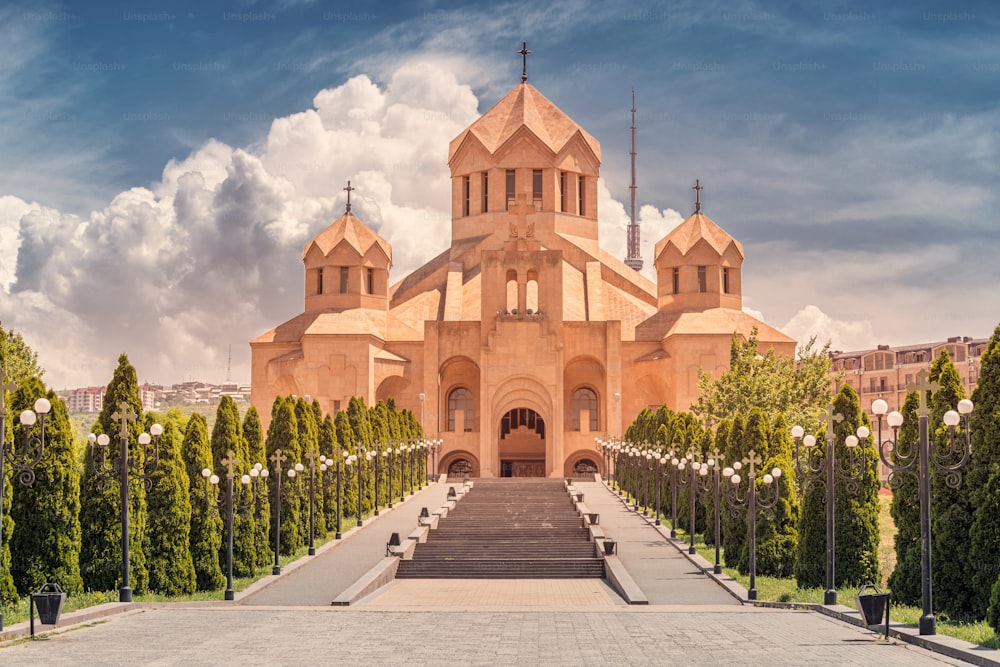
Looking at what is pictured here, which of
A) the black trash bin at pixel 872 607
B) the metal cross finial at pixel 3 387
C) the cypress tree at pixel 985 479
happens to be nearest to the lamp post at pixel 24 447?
the metal cross finial at pixel 3 387

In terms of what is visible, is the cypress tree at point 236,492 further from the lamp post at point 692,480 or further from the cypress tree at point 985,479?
the cypress tree at point 985,479

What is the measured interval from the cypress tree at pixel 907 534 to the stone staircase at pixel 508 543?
9341 mm

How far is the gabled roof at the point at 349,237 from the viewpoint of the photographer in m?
57.3

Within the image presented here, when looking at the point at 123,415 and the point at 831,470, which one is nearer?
the point at 831,470

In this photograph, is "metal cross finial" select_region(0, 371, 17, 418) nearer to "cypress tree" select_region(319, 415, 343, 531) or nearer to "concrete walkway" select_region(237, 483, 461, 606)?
"concrete walkway" select_region(237, 483, 461, 606)

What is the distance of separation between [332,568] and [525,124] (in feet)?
132

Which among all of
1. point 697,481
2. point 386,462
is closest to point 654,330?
point 386,462

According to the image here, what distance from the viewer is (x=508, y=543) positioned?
2806 centimetres

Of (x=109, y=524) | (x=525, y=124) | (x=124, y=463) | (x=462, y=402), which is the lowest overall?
(x=109, y=524)

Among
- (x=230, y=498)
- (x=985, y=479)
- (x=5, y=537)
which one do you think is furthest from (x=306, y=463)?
(x=985, y=479)

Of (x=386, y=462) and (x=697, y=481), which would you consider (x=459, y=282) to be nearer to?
(x=386, y=462)

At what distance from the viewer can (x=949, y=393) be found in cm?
1653

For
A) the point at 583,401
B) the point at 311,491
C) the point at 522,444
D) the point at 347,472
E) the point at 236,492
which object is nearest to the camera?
the point at 236,492

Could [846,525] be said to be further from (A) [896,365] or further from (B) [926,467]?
(A) [896,365]
